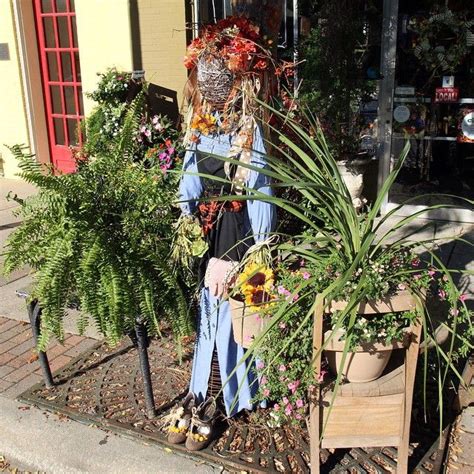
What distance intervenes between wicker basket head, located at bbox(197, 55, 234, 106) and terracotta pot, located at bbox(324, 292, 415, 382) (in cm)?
103

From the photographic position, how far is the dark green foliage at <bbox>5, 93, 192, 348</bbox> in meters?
2.41

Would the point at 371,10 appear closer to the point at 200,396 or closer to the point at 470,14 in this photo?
the point at 470,14

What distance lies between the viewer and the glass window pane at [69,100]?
7.92 meters

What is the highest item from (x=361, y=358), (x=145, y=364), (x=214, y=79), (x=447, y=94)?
(x=214, y=79)

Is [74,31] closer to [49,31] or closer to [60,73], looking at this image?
[49,31]

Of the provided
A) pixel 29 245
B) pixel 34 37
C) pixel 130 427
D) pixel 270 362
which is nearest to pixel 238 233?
pixel 270 362

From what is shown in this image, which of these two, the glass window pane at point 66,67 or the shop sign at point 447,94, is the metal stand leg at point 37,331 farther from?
the glass window pane at point 66,67

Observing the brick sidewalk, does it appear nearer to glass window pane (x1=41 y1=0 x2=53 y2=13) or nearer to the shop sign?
the shop sign

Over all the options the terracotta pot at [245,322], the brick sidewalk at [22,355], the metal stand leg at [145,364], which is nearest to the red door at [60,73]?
the brick sidewalk at [22,355]

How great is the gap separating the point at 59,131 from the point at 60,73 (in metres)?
0.81

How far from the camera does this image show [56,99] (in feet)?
26.7

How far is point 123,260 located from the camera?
97.9 inches

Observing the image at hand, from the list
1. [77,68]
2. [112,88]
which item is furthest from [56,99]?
[112,88]

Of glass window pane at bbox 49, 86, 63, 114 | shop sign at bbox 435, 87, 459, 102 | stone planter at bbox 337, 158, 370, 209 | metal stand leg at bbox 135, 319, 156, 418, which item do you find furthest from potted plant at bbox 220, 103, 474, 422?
glass window pane at bbox 49, 86, 63, 114
